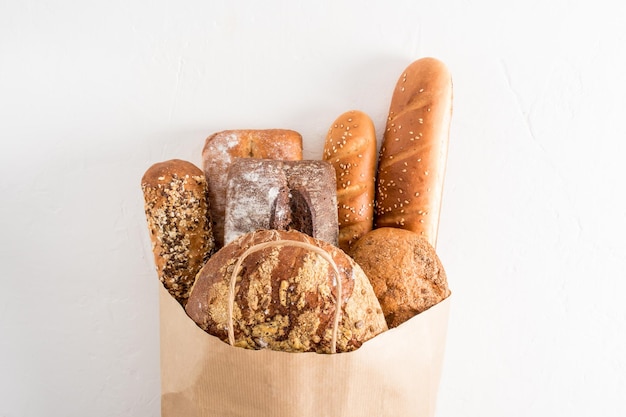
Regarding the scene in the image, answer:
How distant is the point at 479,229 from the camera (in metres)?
1.40

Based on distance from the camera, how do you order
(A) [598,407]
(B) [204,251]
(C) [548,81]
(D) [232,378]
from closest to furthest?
(D) [232,378] < (B) [204,251] < (C) [548,81] < (A) [598,407]

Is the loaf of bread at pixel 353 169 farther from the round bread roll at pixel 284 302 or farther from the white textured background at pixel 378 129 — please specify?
the round bread roll at pixel 284 302

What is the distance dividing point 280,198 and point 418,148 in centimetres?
40

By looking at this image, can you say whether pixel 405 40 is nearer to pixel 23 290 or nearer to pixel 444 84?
pixel 444 84

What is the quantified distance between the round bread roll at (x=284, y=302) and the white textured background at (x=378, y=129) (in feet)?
1.75

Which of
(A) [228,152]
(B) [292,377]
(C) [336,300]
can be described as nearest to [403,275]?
(C) [336,300]

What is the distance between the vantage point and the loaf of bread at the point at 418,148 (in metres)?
1.22

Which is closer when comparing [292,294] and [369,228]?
[292,294]

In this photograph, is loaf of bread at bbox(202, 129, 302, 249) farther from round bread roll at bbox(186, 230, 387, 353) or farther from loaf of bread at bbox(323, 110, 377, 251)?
round bread roll at bbox(186, 230, 387, 353)

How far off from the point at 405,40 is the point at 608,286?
967mm

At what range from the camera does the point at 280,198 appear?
3.76 feet

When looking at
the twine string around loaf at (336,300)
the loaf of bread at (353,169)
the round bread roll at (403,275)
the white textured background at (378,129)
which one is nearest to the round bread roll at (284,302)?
the twine string around loaf at (336,300)

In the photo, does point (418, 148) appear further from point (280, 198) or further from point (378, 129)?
point (280, 198)

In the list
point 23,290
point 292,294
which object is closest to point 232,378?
point 292,294
